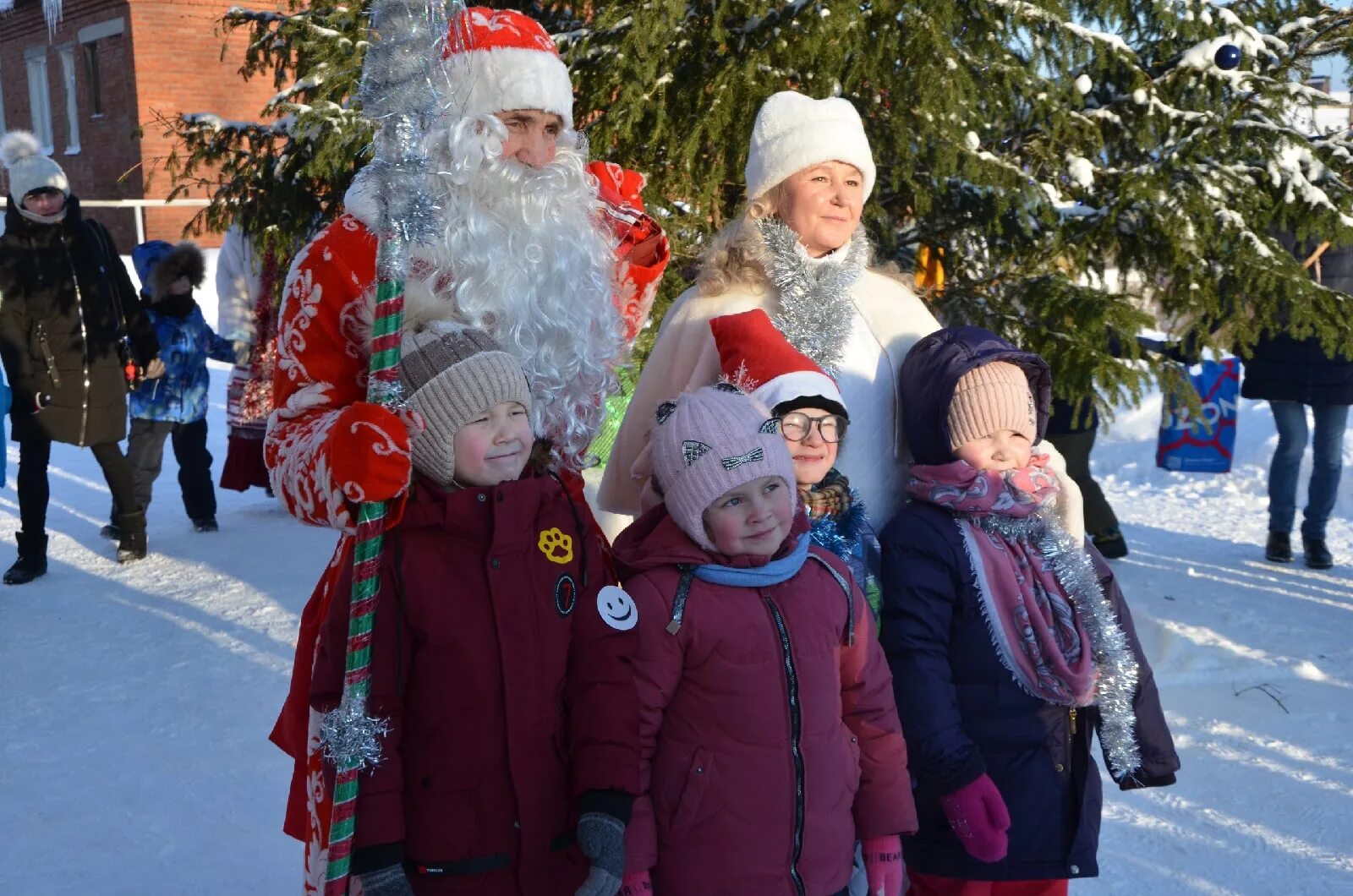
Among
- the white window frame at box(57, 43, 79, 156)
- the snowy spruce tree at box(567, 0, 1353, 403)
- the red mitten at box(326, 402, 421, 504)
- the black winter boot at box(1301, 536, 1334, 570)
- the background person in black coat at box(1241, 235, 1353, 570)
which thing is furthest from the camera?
the white window frame at box(57, 43, 79, 156)

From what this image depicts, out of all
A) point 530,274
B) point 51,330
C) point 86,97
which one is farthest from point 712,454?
point 86,97

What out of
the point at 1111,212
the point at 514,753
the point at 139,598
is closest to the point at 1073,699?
the point at 514,753

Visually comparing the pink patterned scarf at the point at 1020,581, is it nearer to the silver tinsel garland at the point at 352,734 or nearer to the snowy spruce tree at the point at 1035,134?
the silver tinsel garland at the point at 352,734

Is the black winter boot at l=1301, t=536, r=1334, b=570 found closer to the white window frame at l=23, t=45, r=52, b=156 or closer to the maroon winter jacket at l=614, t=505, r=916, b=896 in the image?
the maroon winter jacket at l=614, t=505, r=916, b=896

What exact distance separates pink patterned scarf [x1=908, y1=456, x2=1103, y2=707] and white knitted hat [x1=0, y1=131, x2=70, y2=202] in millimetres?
4679

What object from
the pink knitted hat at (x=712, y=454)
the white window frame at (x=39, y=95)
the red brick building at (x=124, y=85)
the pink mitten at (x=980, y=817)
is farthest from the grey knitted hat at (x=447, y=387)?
the white window frame at (x=39, y=95)

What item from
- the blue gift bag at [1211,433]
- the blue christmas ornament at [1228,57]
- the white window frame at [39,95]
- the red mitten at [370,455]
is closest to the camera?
the red mitten at [370,455]

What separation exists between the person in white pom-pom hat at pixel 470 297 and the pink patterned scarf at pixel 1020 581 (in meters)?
0.74

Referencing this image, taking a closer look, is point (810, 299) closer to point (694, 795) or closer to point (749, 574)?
point (749, 574)

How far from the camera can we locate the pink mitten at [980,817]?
2.15m

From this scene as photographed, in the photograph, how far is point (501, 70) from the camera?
2.17m

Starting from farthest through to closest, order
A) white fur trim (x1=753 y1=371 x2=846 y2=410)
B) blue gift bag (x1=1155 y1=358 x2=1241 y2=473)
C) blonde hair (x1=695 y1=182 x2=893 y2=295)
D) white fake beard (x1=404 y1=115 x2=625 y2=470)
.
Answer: blue gift bag (x1=1155 y1=358 x2=1241 y2=473) → blonde hair (x1=695 y1=182 x2=893 y2=295) → white fur trim (x1=753 y1=371 x2=846 y2=410) → white fake beard (x1=404 y1=115 x2=625 y2=470)

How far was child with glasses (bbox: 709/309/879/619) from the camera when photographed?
2279 millimetres

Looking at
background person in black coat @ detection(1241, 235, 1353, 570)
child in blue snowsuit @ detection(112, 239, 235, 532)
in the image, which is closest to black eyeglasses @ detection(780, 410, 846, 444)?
background person in black coat @ detection(1241, 235, 1353, 570)
